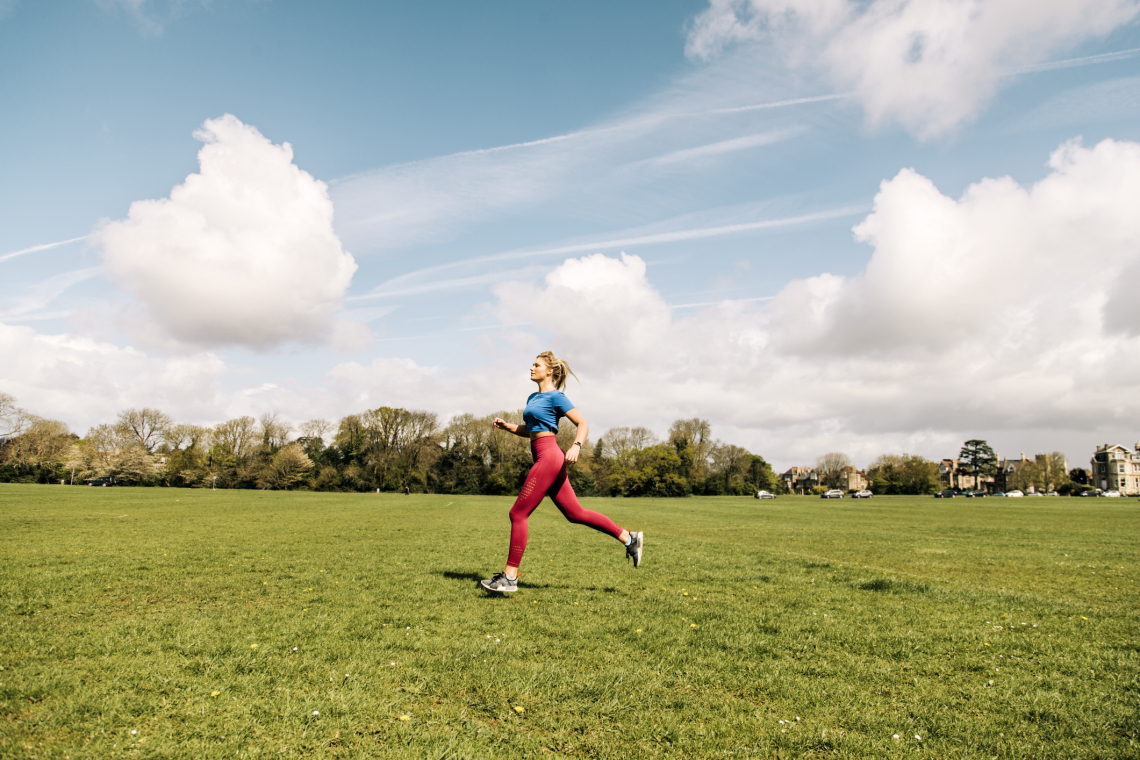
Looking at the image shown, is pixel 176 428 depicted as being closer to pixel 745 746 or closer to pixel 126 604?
pixel 126 604

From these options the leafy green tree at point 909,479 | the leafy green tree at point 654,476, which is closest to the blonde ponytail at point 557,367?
the leafy green tree at point 654,476

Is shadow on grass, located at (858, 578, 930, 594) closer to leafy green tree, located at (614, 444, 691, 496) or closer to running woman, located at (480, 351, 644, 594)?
running woman, located at (480, 351, 644, 594)

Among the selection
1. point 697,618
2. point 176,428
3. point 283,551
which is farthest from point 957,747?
point 176,428

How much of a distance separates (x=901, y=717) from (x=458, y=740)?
9.71 feet

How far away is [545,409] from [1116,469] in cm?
20116

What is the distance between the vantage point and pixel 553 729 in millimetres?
3682

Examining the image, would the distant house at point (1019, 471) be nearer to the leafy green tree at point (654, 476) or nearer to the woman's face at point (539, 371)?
the leafy green tree at point (654, 476)

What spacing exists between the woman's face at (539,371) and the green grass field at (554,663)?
9.54ft

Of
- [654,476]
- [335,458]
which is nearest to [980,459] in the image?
[654,476]

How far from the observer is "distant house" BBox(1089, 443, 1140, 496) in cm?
14925

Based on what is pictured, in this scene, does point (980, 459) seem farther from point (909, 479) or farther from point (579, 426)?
point (579, 426)

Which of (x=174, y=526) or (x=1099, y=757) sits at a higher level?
(x=1099, y=757)

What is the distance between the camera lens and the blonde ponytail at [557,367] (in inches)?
322

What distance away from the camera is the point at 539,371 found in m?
8.02
